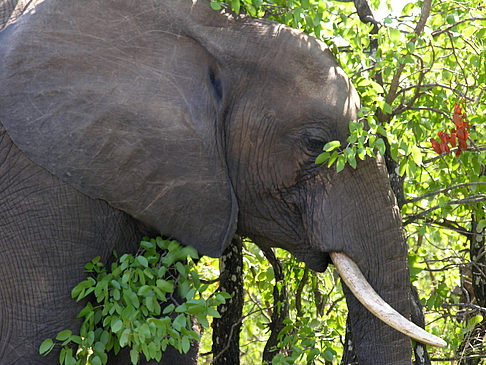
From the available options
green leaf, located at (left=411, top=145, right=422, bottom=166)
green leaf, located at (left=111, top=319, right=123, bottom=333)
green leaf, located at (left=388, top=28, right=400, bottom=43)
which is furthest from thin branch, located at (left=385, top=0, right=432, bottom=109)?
green leaf, located at (left=111, top=319, right=123, bottom=333)

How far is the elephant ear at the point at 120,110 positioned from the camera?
3125 millimetres

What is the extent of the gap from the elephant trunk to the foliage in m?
0.59

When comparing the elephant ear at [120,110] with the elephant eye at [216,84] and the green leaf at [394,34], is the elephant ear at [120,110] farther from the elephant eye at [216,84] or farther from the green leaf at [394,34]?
the green leaf at [394,34]

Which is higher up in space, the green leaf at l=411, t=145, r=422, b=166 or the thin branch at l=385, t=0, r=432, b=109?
the thin branch at l=385, t=0, r=432, b=109

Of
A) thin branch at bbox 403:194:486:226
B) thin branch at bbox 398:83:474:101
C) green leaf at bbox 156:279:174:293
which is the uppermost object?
thin branch at bbox 398:83:474:101

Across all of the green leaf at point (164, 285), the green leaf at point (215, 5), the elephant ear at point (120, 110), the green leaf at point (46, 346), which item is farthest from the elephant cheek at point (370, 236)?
the green leaf at point (46, 346)

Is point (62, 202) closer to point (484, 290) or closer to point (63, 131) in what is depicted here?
point (63, 131)

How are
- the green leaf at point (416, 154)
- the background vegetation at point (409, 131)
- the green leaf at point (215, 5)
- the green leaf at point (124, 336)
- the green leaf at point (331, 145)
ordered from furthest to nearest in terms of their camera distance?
the background vegetation at point (409, 131), the green leaf at point (416, 154), the green leaf at point (215, 5), the green leaf at point (331, 145), the green leaf at point (124, 336)

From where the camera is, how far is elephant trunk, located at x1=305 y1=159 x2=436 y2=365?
3.40 m

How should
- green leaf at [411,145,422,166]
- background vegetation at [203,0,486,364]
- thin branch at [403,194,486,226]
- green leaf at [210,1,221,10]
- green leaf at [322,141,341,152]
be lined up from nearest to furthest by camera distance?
green leaf at [322,141,341,152] → green leaf at [210,1,221,10] → green leaf at [411,145,422,166] → background vegetation at [203,0,486,364] → thin branch at [403,194,486,226]

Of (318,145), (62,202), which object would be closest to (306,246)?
(318,145)

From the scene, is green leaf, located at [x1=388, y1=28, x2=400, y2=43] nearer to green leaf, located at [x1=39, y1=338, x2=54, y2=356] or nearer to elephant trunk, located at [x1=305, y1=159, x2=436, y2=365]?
elephant trunk, located at [x1=305, y1=159, x2=436, y2=365]

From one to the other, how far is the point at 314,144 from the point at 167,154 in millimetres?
667

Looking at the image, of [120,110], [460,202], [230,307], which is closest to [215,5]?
[120,110]
